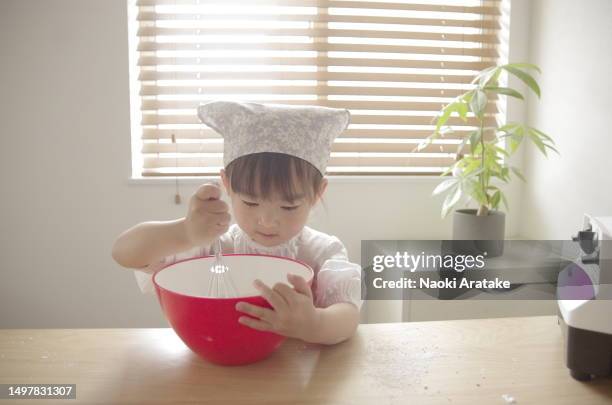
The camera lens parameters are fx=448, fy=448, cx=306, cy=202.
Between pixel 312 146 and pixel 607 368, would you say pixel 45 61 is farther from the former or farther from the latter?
pixel 607 368

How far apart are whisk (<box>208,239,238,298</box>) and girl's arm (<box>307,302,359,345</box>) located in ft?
0.53

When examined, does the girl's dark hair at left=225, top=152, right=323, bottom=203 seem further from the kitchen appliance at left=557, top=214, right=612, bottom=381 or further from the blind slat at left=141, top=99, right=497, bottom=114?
the blind slat at left=141, top=99, right=497, bottom=114

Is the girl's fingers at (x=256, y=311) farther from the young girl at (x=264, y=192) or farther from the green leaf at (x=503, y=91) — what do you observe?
the green leaf at (x=503, y=91)

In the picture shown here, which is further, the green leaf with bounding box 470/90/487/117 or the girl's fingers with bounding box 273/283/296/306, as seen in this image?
the green leaf with bounding box 470/90/487/117

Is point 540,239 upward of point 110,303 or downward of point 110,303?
upward

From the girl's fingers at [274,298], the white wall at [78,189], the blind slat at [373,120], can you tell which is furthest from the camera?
the blind slat at [373,120]

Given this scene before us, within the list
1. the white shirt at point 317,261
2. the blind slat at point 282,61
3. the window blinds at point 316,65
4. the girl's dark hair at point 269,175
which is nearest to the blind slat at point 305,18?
the window blinds at point 316,65

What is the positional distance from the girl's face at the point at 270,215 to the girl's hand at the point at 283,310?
0.22 metres

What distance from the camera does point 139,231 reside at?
0.71m

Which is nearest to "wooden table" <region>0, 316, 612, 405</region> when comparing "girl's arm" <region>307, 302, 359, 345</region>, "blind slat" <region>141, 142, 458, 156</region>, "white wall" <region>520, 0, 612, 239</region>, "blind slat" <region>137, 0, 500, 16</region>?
"girl's arm" <region>307, 302, 359, 345</region>

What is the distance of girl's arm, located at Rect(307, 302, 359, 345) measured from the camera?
546 mm

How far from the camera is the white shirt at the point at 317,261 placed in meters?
0.68

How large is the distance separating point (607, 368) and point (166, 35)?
59.4 inches

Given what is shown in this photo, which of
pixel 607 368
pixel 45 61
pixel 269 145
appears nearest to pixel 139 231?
pixel 269 145
